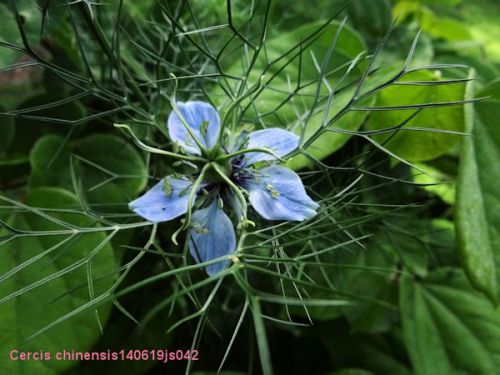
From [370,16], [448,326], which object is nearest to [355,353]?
[448,326]

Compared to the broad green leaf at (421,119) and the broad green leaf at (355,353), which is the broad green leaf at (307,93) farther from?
the broad green leaf at (355,353)

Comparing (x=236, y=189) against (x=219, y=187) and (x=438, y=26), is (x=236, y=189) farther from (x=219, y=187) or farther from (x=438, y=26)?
(x=438, y=26)

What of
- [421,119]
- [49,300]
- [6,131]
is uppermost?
[6,131]

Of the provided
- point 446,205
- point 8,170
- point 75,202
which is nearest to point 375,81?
point 446,205

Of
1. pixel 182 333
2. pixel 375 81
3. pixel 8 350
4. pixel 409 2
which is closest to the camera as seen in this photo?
pixel 8 350

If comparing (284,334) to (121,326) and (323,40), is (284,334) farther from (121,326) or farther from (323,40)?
(323,40)
